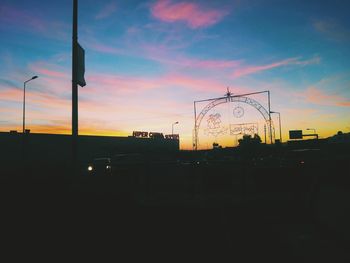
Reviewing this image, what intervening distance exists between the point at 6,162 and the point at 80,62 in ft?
156

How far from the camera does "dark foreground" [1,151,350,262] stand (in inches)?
242

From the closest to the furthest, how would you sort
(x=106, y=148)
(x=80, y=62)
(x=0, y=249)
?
(x=0, y=249) → (x=80, y=62) → (x=106, y=148)

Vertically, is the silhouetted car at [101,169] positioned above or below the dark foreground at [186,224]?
above

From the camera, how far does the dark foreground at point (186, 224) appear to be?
242 inches

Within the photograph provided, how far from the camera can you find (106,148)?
219ft

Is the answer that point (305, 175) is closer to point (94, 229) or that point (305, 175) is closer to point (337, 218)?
point (337, 218)

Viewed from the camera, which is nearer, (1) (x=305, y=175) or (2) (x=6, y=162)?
(1) (x=305, y=175)

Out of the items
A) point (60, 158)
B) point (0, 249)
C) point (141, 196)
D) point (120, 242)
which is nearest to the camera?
point (0, 249)

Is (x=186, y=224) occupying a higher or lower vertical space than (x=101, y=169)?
lower

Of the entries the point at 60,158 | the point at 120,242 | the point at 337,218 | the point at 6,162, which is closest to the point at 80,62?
the point at 120,242

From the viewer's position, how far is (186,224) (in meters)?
8.56

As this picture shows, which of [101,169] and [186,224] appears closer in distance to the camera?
[186,224]

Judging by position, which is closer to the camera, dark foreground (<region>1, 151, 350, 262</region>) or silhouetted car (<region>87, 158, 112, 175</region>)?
dark foreground (<region>1, 151, 350, 262</region>)

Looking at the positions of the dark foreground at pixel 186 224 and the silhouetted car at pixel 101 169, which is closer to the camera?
the dark foreground at pixel 186 224
